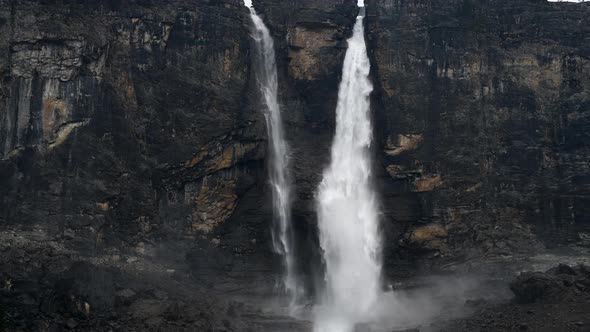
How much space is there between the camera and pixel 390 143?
178 ft

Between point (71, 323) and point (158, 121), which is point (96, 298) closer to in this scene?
point (71, 323)

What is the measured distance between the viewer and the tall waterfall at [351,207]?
167 feet

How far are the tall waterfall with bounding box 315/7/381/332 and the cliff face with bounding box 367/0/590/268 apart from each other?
1189 millimetres

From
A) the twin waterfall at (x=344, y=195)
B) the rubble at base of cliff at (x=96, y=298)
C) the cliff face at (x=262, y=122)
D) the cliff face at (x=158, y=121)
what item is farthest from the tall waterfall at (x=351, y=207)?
the rubble at base of cliff at (x=96, y=298)

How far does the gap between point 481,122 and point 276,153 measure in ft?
47.1

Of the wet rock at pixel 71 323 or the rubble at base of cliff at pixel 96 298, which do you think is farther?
the rubble at base of cliff at pixel 96 298

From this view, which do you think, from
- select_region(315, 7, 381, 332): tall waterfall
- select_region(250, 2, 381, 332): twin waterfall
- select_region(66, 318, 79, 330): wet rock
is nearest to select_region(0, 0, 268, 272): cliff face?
select_region(250, 2, 381, 332): twin waterfall

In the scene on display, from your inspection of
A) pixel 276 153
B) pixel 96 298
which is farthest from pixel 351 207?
pixel 96 298

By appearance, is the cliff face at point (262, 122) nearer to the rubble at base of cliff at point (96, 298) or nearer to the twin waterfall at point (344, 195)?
the twin waterfall at point (344, 195)

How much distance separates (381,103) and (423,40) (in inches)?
212

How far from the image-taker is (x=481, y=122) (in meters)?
54.7

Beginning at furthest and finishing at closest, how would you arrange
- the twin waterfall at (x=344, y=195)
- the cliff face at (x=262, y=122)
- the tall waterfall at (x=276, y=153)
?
the tall waterfall at (x=276, y=153), the twin waterfall at (x=344, y=195), the cliff face at (x=262, y=122)

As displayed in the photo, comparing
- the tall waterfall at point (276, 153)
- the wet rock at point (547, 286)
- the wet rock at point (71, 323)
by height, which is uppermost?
the tall waterfall at point (276, 153)

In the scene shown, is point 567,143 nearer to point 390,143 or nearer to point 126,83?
point 390,143
